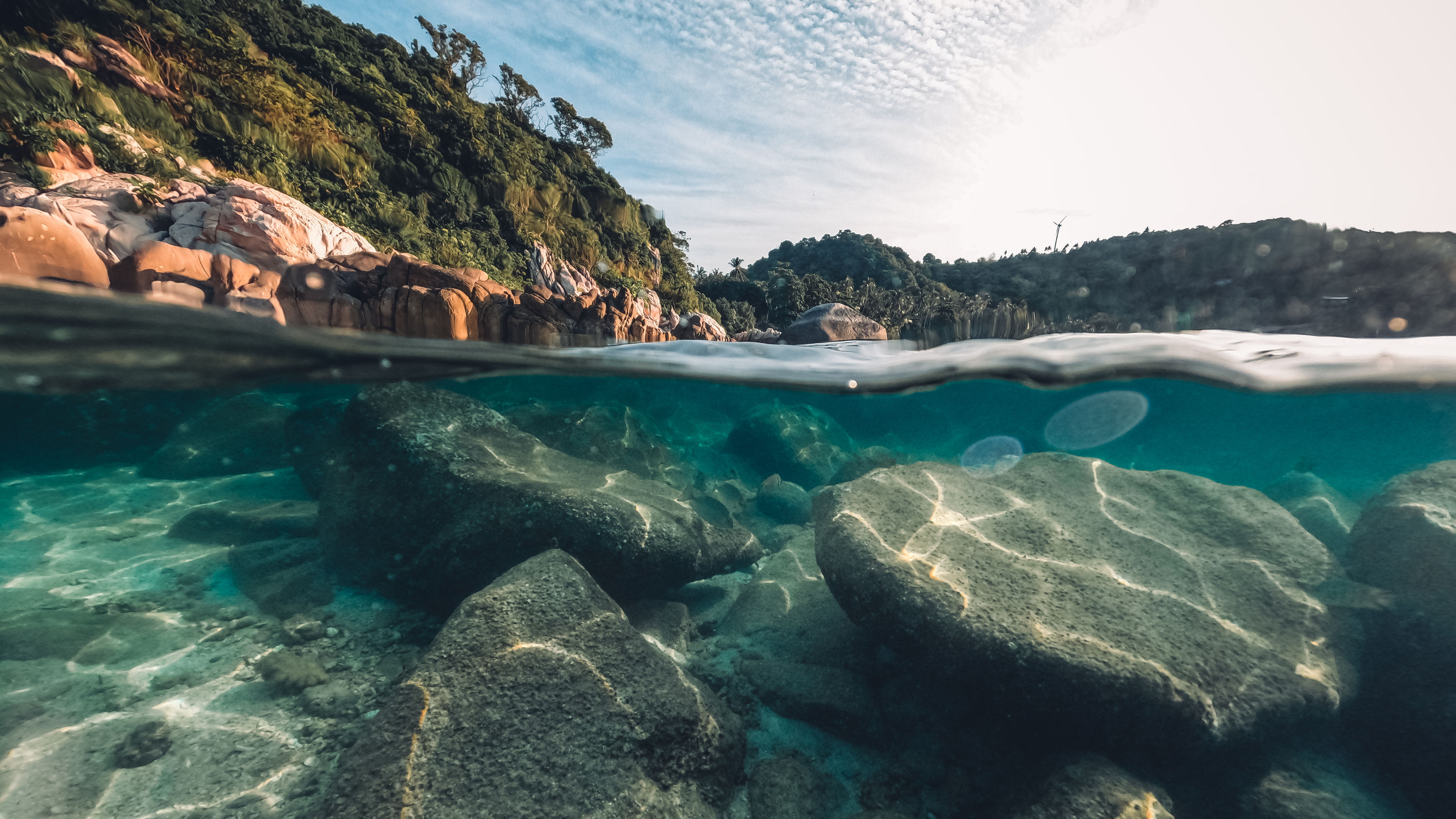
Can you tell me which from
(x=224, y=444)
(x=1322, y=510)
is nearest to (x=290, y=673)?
(x=224, y=444)

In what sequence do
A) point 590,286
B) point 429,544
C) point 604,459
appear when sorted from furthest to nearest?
1. point 590,286
2. point 604,459
3. point 429,544

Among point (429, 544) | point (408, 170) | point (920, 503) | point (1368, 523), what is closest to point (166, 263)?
point (429, 544)

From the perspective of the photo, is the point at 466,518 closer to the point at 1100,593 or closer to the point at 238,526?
the point at 238,526

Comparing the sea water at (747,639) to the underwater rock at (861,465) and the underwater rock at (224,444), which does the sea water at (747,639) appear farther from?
the underwater rock at (861,465)

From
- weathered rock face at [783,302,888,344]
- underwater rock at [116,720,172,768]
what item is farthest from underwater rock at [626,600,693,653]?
weathered rock face at [783,302,888,344]

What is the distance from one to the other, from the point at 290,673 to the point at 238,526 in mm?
3621

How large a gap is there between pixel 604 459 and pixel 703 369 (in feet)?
9.38

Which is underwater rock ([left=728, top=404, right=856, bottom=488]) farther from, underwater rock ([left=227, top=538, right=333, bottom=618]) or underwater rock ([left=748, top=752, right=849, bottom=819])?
underwater rock ([left=227, top=538, right=333, bottom=618])

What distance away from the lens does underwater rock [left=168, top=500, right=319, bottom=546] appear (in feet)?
19.6

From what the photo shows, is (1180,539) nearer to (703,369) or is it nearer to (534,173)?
(703,369)

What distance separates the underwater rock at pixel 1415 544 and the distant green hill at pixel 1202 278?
3.81 meters

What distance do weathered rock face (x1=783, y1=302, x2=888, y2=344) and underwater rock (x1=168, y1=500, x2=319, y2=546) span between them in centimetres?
994

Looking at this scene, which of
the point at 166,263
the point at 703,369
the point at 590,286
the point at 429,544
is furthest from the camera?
the point at 590,286

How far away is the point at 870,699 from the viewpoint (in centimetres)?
412
